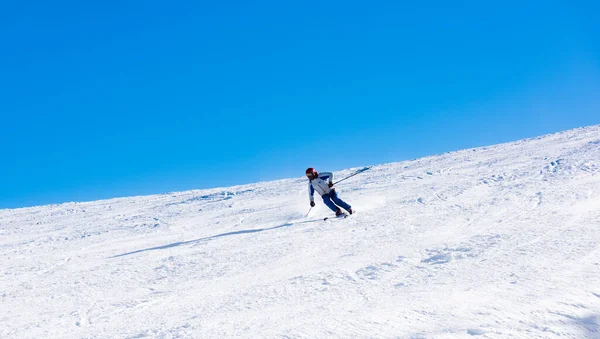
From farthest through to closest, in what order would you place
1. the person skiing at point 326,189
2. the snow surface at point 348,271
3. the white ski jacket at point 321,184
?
1. the white ski jacket at point 321,184
2. the person skiing at point 326,189
3. the snow surface at point 348,271

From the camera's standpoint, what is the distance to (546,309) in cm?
421

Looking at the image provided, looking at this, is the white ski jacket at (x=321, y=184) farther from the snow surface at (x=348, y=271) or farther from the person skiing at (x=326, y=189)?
the snow surface at (x=348, y=271)

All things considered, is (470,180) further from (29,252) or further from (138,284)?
(29,252)

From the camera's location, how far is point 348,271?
6.26 m

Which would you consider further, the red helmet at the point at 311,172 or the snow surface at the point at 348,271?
the red helmet at the point at 311,172

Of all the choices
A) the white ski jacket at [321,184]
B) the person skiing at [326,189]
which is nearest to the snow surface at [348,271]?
the person skiing at [326,189]

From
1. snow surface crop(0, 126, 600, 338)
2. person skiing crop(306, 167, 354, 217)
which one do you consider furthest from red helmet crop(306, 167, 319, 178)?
snow surface crop(0, 126, 600, 338)

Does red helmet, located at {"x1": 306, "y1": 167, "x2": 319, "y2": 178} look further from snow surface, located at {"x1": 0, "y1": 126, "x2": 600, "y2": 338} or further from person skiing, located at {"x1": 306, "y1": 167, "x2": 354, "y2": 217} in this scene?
snow surface, located at {"x1": 0, "y1": 126, "x2": 600, "y2": 338}

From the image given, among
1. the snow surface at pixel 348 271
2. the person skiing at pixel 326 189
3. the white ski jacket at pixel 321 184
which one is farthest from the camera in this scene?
the white ski jacket at pixel 321 184

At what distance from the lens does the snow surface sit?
14.4ft

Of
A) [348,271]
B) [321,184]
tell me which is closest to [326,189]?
[321,184]

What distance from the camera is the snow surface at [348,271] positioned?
14.4ft

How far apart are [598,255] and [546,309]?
6.29 ft

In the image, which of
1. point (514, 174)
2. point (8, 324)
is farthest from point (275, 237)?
point (514, 174)
